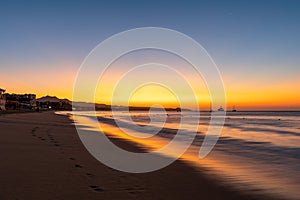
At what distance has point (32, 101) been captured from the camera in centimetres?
19762

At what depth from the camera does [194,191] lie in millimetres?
8141

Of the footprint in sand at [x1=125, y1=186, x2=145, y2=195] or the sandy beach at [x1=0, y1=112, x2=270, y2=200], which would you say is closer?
the sandy beach at [x1=0, y1=112, x2=270, y2=200]

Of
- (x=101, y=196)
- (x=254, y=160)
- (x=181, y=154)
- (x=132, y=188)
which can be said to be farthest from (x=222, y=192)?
(x=181, y=154)

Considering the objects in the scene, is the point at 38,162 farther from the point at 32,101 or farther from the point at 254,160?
the point at 32,101

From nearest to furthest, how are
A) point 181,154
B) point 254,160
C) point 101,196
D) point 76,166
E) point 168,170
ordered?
1. point 101,196
2. point 76,166
3. point 168,170
4. point 254,160
5. point 181,154

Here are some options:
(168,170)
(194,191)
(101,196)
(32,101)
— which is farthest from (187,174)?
(32,101)

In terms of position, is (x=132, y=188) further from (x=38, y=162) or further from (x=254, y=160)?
(x=254, y=160)

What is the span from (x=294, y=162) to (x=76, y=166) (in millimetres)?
8866

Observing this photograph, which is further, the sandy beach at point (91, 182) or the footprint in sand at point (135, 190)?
the footprint in sand at point (135, 190)

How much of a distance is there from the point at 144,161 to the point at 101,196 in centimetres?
606

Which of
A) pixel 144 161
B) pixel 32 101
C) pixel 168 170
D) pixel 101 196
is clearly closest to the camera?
pixel 101 196

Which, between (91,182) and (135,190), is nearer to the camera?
(135,190)

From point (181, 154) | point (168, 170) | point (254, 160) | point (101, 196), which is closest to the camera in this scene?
point (101, 196)

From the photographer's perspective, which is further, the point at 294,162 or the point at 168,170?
the point at 294,162
